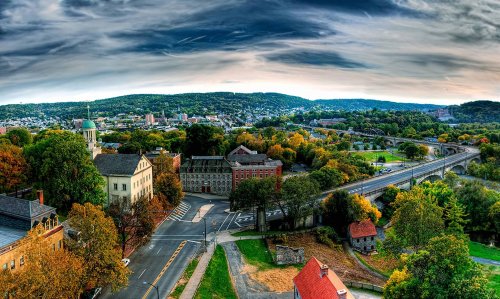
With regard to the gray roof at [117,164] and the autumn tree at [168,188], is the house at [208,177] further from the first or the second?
the gray roof at [117,164]

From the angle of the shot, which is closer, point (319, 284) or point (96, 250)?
point (319, 284)

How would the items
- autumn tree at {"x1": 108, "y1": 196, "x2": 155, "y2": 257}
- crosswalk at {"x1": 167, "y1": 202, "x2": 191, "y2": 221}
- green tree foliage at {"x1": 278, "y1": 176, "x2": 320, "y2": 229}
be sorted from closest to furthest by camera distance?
autumn tree at {"x1": 108, "y1": 196, "x2": 155, "y2": 257} < green tree foliage at {"x1": 278, "y1": 176, "x2": 320, "y2": 229} < crosswalk at {"x1": 167, "y1": 202, "x2": 191, "y2": 221}

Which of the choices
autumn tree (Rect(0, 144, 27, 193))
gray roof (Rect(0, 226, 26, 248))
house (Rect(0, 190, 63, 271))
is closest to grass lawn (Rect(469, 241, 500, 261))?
house (Rect(0, 190, 63, 271))

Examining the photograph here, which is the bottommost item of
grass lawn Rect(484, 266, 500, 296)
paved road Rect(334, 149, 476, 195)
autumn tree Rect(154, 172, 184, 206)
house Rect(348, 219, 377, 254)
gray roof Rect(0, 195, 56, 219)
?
grass lawn Rect(484, 266, 500, 296)

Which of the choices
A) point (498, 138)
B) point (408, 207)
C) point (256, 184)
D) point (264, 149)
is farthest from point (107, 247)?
→ point (498, 138)

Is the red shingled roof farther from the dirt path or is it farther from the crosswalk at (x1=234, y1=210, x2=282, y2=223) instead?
the dirt path

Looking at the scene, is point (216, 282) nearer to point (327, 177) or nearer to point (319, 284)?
point (319, 284)

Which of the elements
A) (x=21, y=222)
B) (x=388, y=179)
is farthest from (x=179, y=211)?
(x=388, y=179)
